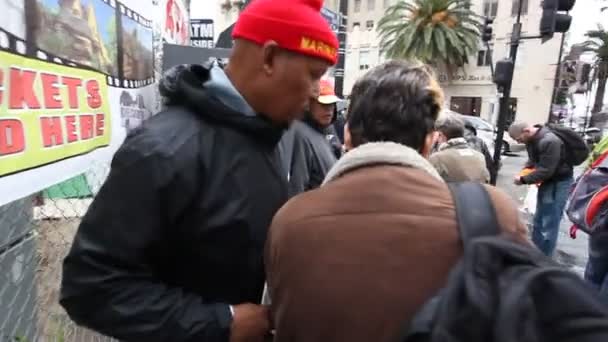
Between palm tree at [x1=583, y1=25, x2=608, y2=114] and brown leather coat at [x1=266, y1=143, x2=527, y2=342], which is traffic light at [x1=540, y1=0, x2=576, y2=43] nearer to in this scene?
brown leather coat at [x1=266, y1=143, x2=527, y2=342]

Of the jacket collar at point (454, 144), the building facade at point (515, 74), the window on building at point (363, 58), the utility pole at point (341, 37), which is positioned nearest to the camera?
the jacket collar at point (454, 144)

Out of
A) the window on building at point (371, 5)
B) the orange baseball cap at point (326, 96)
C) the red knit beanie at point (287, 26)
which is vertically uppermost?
the window on building at point (371, 5)

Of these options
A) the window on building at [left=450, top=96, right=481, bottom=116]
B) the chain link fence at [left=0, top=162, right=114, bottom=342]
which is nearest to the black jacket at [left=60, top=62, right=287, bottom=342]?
the chain link fence at [left=0, top=162, right=114, bottom=342]

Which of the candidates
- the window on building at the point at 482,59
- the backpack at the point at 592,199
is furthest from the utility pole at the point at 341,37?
the window on building at the point at 482,59

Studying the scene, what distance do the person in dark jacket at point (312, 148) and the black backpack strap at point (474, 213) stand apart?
0.71 metres

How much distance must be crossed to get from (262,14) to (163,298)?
0.85 meters

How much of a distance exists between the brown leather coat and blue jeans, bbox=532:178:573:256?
5109 millimetres

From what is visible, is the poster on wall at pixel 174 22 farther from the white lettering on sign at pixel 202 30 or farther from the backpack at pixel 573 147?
the backpack at pixel 573 147

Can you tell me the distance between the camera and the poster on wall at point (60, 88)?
137 centimetres

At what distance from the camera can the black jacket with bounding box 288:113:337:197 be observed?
1.86 meters

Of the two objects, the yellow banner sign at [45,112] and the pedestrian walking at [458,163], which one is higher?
the yellow banner sign at [45,112]

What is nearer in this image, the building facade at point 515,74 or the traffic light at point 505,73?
the traffic light at point 505,73

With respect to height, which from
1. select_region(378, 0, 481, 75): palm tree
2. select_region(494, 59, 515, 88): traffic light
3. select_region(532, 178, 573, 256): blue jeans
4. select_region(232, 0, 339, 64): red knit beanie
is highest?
select_region(378, 0, 481, 75): palm tree

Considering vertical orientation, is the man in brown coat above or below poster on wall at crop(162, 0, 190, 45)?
below
